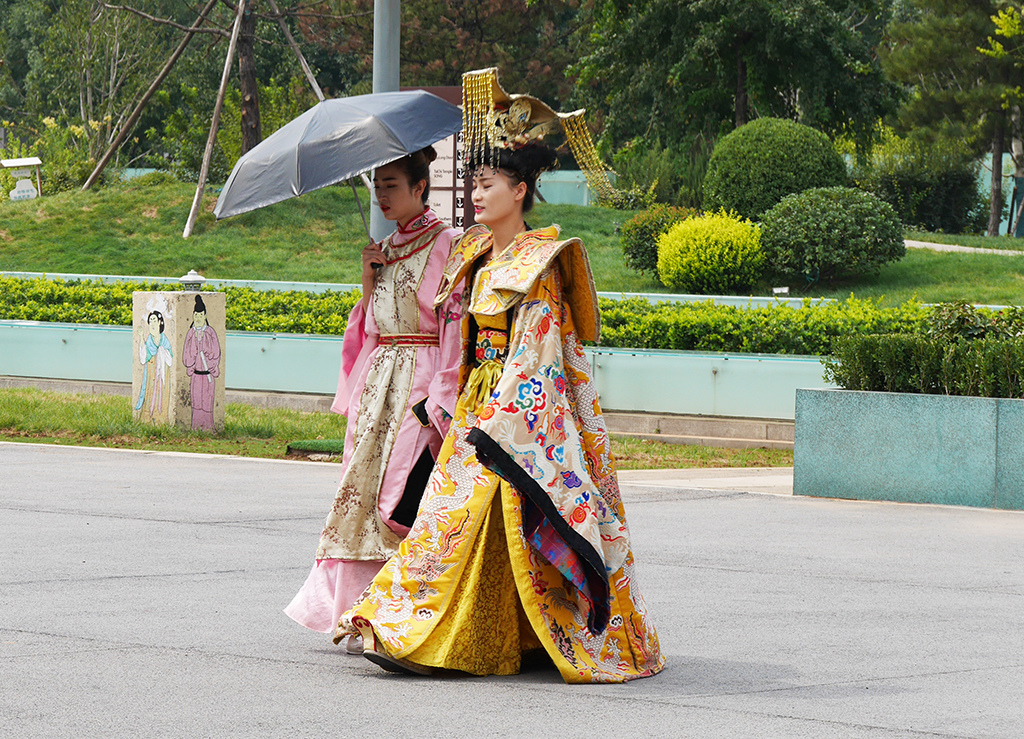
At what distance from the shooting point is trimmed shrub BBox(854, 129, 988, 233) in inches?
1240

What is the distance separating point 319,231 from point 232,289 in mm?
7776

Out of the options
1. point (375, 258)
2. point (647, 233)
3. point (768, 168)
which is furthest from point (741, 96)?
point (375, 258)

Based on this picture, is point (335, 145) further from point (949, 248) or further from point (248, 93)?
point (248, 93)

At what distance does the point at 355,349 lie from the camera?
19.1 feet

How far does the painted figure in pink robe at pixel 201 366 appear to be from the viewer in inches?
531

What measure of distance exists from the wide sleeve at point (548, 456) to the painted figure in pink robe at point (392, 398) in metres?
0.42

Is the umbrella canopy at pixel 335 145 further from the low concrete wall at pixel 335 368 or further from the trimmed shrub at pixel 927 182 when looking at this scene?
the trimmed shrub at pixel 927 182

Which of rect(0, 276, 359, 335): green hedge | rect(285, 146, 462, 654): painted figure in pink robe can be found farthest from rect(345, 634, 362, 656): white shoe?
rect(0, 276, 359, 335): green hedge

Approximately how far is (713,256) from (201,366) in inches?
337

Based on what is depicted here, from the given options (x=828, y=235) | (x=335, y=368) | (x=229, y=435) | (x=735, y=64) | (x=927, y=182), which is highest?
(x=735, y=64)

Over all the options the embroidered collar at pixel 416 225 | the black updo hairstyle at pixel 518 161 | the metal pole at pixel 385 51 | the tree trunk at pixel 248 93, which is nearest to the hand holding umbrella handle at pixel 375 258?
the embroidered collar at pixel 416 225

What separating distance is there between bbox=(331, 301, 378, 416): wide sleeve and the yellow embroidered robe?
698 millimetres

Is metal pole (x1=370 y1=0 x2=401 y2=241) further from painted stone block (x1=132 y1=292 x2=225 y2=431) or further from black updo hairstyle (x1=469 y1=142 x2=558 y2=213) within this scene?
black updo hairstyle (x1=469 y1=142 x2=558 y2=213)

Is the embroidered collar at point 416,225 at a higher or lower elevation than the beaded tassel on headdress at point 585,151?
lower
